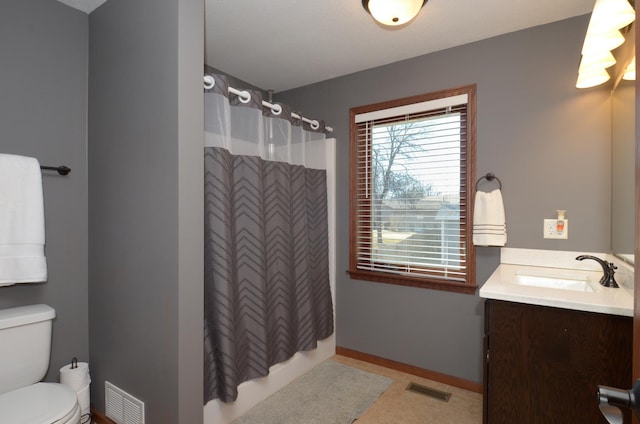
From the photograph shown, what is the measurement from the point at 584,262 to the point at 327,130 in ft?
6.61

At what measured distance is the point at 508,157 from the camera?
2.11 m

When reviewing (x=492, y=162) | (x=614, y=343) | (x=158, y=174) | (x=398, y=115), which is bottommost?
(x=614, y=343)

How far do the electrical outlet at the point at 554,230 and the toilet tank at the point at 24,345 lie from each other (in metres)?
2.80

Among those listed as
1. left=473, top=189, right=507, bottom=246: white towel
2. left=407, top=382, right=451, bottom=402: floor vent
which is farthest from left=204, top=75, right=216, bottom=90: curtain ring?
left=407, top=382, right=451, bottom=402: floor vent

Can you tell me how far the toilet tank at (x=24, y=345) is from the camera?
1.49 metres

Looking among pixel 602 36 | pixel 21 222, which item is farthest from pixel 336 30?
pixel 21 222

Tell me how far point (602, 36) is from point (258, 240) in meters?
1.96

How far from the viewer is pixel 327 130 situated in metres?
2.82

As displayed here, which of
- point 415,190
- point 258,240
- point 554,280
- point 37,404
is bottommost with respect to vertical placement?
point 37,404

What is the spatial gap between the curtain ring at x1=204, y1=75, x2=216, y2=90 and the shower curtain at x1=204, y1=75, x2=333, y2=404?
0.03m

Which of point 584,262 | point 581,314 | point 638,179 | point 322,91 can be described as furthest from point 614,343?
point 322,91

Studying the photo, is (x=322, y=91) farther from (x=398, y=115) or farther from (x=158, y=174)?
(x=158, y=174)

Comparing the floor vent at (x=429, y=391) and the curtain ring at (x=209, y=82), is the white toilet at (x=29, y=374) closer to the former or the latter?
the curtain ring at (x=209, y=82)

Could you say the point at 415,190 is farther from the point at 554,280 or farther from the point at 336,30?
the point at 336,30
